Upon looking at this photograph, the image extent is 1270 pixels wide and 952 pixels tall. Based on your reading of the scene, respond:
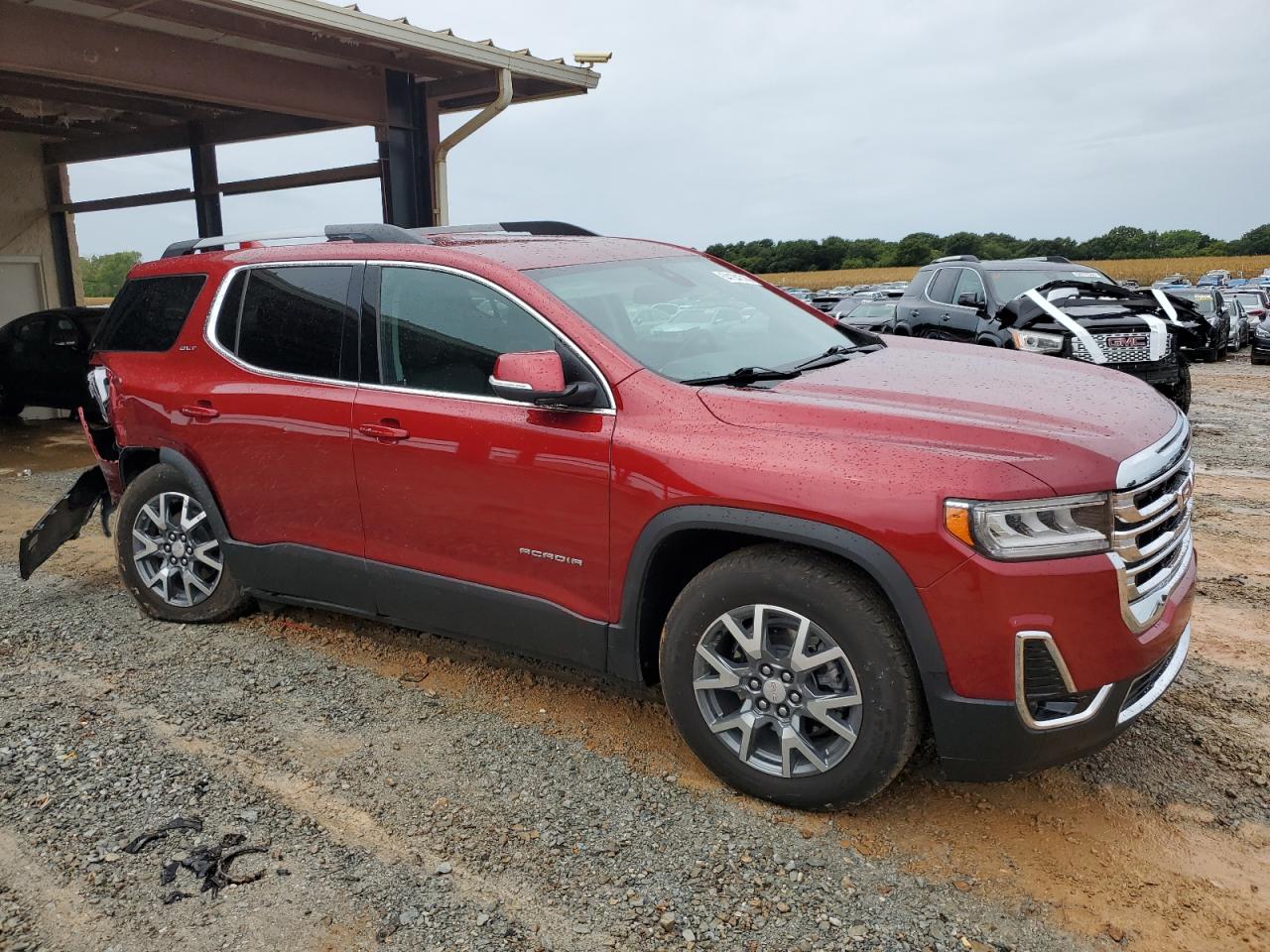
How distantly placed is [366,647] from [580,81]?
7981mm

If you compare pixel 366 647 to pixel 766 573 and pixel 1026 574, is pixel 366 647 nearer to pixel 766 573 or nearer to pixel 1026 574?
pixel 766 573

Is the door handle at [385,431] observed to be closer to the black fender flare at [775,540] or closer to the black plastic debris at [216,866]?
the black fender flare at [775,540]

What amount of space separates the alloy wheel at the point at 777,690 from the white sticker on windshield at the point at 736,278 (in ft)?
6.21

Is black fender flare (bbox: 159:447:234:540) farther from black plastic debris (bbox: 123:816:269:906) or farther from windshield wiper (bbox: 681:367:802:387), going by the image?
windshield wiper (bbox: 681:367:802:387)

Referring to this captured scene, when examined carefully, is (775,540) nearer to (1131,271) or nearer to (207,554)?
(207,554)

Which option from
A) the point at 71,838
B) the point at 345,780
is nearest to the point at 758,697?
the point at 345,780

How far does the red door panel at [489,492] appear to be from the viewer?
340cm

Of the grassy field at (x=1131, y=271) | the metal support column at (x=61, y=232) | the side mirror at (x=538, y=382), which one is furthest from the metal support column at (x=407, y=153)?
the grassy field at (x=1131, y=271)

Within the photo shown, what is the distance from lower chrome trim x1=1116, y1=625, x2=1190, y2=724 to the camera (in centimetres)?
292

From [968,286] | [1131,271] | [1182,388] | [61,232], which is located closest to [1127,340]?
[1182,388]

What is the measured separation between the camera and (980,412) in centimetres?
305

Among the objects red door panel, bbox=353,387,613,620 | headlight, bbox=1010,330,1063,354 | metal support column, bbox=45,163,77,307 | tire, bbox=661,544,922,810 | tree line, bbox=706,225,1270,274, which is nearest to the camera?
tire, bbox=661,544,922,810

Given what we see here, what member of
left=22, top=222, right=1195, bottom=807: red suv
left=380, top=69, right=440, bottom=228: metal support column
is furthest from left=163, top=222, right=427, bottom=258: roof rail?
left=380, top=69, right=440, bottom=228: metal support column

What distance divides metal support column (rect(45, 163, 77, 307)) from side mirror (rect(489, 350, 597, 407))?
14492 millimetres
